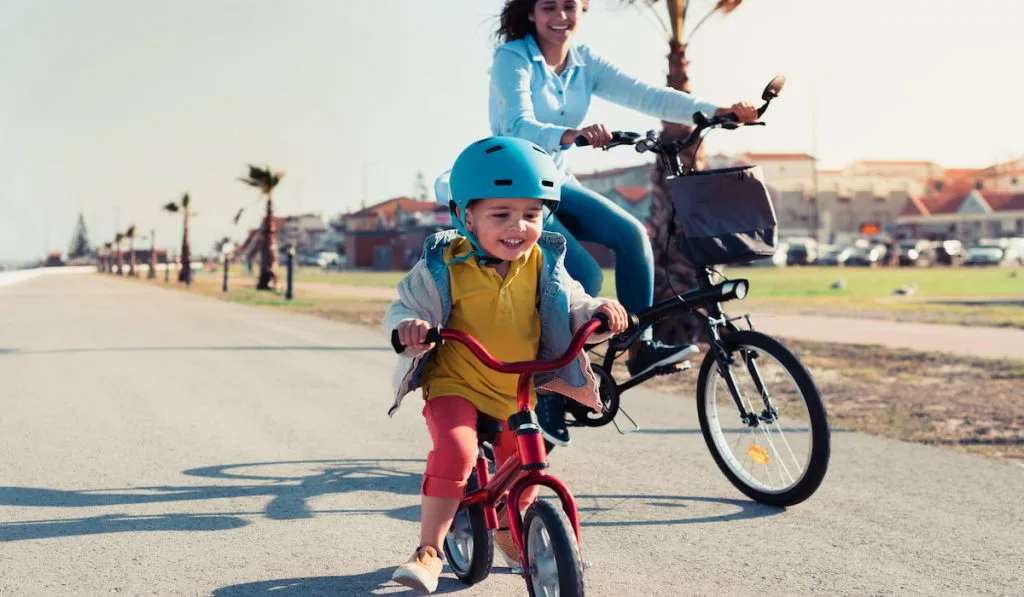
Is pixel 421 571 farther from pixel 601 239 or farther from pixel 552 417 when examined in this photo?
pixel 601 239

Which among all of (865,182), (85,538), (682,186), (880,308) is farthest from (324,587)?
(865,182)

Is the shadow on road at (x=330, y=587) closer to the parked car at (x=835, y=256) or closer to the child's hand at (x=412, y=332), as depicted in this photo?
the child's hand at (x=412, y=332)

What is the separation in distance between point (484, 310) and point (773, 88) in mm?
1773

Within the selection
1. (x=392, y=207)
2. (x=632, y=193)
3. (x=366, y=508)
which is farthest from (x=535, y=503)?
(x=392, y=207)

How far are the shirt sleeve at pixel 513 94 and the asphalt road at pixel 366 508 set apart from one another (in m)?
1.54

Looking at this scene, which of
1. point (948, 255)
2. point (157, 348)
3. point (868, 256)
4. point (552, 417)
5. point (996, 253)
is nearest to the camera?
point (552, 417)

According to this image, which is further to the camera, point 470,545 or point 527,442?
point 470,545

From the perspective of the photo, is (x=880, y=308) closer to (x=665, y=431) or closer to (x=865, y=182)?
(x=665, y=431)

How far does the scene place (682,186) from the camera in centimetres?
442

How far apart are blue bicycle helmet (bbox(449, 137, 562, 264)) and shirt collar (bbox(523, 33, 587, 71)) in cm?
156

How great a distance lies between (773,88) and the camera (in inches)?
166

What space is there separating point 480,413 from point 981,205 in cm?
10215

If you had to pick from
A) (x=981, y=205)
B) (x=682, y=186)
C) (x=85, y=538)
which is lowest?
(x=85, y=538)

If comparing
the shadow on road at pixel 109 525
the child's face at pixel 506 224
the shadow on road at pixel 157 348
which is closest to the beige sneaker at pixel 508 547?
the child's face at pixel 506 224
